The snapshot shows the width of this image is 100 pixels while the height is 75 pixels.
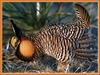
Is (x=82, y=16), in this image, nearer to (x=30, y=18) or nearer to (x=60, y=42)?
(x=60, y=42)

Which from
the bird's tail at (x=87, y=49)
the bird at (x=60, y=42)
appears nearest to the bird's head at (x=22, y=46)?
the bird at (x=60, y=42)

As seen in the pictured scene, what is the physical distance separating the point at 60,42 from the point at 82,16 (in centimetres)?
30

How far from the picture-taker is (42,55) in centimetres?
368

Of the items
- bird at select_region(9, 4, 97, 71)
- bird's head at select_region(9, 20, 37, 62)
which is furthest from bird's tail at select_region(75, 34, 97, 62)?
bird's head at select_region(9, 20, 37, 62)

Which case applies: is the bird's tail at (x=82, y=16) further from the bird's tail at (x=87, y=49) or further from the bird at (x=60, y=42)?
the bird's tail at (x=87, y=49)

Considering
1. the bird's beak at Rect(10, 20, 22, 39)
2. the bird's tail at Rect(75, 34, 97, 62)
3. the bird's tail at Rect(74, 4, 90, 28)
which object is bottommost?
the bird's tail at Rect(75, 34, 97, 62)

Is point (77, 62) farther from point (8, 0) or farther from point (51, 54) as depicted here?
point (8, 0)

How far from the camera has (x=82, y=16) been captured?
3691 mm

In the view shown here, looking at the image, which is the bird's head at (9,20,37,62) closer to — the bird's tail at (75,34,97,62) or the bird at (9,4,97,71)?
the bird at (9,4,97,71)

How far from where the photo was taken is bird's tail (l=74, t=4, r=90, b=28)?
367cm

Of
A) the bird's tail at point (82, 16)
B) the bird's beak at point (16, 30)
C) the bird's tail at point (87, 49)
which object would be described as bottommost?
the bird's tail at point (87, 49)

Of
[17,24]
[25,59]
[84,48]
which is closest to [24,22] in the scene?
[17,24]

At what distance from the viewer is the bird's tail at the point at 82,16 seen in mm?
3670

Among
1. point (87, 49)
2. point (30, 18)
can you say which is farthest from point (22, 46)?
point (87, 49)
